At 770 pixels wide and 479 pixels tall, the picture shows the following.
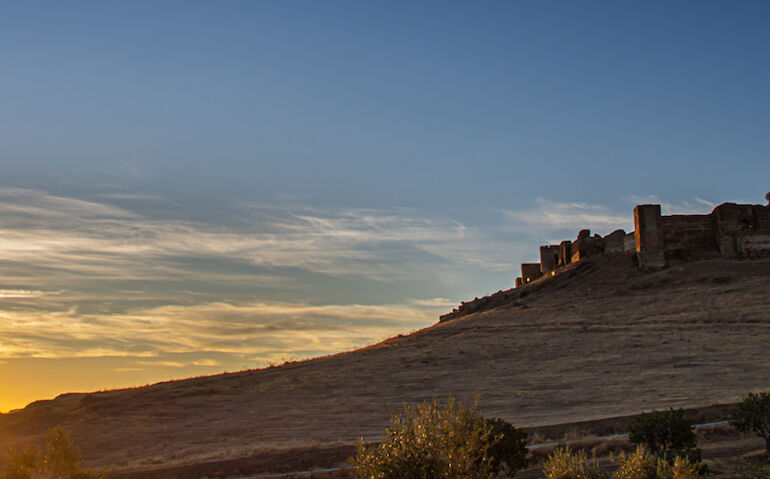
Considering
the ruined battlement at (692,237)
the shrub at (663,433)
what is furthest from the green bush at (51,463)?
the ruined battlement at (692,237)

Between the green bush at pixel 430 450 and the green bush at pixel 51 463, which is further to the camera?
the green bush at pixel 51 463

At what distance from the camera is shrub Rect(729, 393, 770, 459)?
15539 mm

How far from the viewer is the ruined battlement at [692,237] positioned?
49.3 metres

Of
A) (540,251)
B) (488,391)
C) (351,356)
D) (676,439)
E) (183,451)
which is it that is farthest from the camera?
(540,251)

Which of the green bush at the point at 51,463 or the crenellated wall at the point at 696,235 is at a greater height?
the crenellated wall at the point at 696,235

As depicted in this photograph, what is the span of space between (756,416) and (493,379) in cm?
1474

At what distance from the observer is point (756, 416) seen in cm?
1554

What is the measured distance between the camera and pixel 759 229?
5147cm

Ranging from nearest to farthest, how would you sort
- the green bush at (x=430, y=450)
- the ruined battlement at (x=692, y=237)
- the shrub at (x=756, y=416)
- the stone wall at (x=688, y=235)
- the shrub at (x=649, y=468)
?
the green bush at (x=430, y=450) → the shrub at (x=649, y=468) → the shrub at (x=756, y=416) → the ruined battlement at (x=692, y=237) → the stone wall at (x=688, y=235)

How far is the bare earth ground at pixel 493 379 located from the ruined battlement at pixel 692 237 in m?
2.47

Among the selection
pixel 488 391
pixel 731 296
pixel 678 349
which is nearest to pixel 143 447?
pixel 488 391

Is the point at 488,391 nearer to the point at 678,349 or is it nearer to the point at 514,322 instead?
the point at 678,349

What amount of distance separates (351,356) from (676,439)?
26.0 metres

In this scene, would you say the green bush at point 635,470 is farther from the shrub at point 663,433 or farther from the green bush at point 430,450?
the shrub at point 663,433
